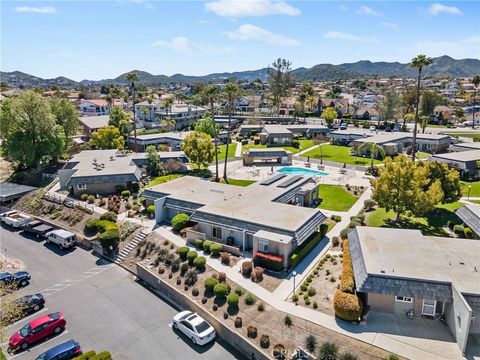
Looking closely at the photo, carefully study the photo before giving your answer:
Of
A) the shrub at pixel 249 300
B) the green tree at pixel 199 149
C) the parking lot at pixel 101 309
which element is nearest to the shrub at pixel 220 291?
the shrub at pixel 249 300

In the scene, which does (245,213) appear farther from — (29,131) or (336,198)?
(29,131)

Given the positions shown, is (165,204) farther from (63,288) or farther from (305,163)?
(305,163)

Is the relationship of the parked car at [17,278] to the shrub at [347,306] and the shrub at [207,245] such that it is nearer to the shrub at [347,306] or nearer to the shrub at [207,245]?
the shrub at [207,245]

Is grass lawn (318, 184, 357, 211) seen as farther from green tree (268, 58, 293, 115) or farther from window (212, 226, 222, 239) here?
green tree (268, 58, 293, 115)

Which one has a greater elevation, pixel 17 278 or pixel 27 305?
pixel 17 278

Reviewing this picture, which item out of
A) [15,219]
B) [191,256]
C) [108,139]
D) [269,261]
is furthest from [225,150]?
[269,261]
